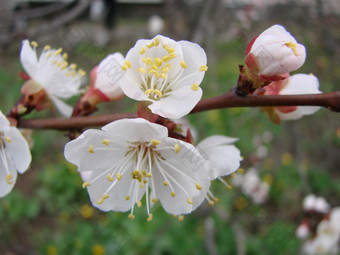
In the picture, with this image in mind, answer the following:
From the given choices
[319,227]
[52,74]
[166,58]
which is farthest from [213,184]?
[166,58]

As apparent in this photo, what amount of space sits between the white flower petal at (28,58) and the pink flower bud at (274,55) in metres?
0.69

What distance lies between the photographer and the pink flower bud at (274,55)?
0.72 metres

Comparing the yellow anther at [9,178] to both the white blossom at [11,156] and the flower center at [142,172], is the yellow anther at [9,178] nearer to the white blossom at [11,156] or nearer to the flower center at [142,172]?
the white blossom at [11,156]

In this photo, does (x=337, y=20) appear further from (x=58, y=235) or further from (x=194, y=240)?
(x=58, y=235)

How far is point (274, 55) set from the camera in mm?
719

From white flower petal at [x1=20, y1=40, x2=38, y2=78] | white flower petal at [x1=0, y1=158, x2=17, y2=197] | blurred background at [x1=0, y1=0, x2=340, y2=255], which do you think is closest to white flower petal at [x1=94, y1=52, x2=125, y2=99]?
white flower petal at [x1=20, y1=40, x2=38, y2=78]

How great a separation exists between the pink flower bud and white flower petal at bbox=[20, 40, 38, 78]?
2.28 feet

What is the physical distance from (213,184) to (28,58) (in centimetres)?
230

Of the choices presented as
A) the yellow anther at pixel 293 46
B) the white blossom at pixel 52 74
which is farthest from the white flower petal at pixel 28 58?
the yellow anther at pixel 293 46

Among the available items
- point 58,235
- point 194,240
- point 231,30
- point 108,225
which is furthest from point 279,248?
point 231,30

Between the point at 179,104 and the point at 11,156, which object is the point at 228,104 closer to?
the point at 179,104

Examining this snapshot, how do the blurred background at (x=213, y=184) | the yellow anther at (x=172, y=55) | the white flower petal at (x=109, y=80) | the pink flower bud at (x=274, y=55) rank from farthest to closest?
the blurred background at (x=213, y=184)
the white flower petal at (x=109, y=80)
the yellow anther at (x=172, y=55)
the pink flower bud at (x=274, y=55)

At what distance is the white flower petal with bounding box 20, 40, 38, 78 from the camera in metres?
1.00

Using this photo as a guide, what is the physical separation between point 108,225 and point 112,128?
2.17 meters
